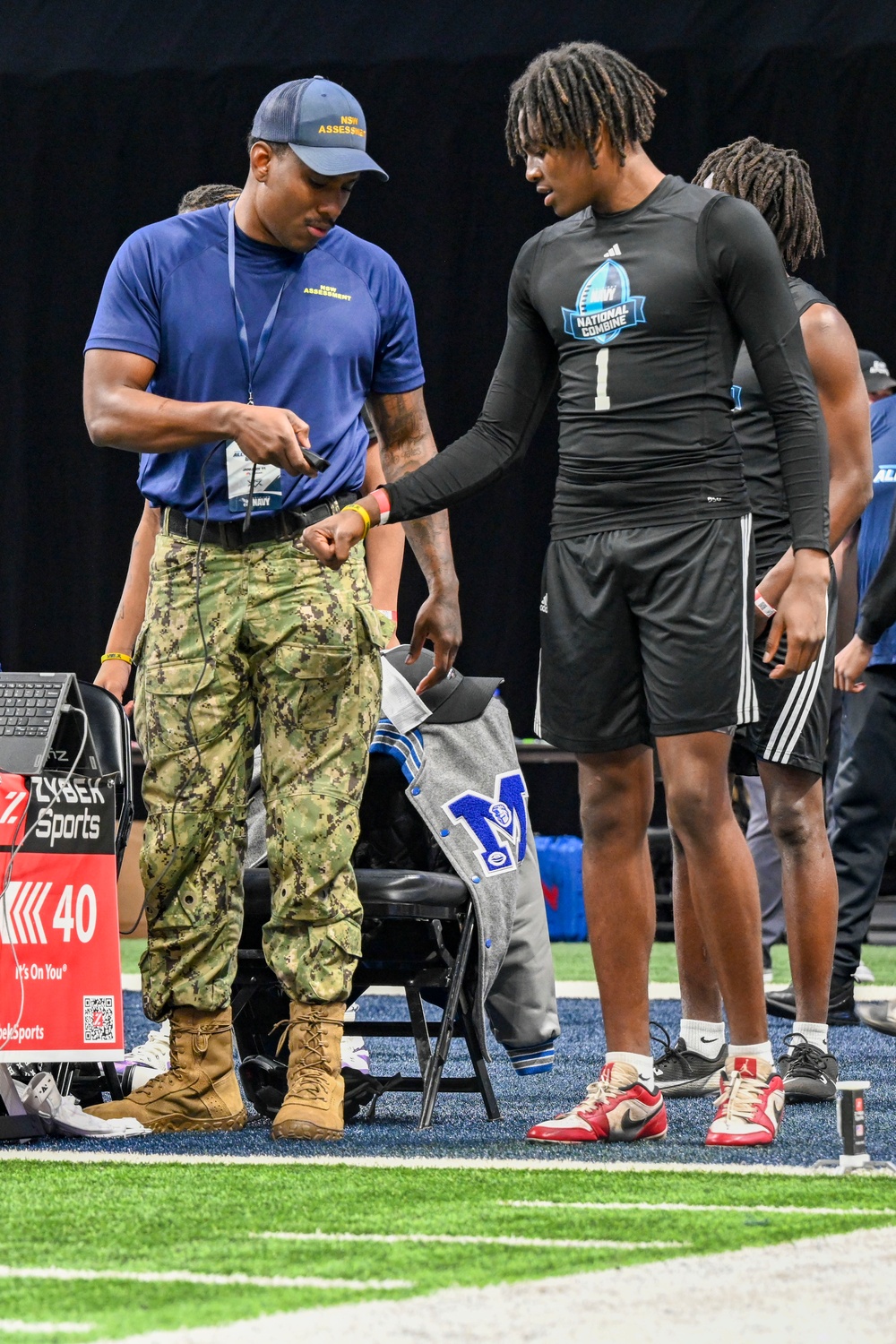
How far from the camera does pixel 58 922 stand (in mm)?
2768

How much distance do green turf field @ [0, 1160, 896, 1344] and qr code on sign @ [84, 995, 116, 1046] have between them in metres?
0.36

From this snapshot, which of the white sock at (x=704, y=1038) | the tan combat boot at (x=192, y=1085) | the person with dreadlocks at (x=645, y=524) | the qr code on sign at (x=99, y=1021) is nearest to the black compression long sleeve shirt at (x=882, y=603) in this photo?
the white sock at (x=704, y=1038)

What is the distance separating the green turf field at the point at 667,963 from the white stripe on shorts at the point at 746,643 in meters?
3.04

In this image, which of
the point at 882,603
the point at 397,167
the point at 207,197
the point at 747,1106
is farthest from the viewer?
the point at 397,167

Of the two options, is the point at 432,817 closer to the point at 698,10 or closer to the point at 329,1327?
the point at 329,1327

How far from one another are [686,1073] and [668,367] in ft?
4.43

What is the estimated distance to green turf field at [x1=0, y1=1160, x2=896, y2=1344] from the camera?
5.12 feet

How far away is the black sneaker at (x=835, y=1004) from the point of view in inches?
173

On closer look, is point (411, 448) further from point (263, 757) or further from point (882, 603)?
point (882, 603)

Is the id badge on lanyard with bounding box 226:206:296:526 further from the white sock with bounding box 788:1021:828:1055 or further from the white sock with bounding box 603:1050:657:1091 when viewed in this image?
the white sock with bounding box 788:1021:828:1055

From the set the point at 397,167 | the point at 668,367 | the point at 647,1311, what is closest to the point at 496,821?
the point at 668,367

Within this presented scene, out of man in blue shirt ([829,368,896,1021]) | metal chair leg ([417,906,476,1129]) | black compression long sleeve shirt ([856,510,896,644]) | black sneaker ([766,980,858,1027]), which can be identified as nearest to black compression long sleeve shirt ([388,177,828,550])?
metal chair leg ([417,906,476,1129])

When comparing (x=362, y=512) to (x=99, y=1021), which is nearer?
(x=362, y=512)

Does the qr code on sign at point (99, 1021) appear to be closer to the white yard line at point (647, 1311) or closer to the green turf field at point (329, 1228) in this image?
the green turf field at point (329, 1228)
